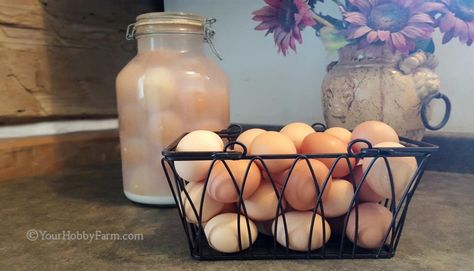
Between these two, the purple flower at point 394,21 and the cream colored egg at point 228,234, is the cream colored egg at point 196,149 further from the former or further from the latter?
the purple flower at point 394,21

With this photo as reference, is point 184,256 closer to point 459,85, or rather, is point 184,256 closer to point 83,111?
point 83,111

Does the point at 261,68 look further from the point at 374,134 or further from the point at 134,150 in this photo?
the point at 374,134

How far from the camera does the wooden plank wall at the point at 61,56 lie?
0.81 m

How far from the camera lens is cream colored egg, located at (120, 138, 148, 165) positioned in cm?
62

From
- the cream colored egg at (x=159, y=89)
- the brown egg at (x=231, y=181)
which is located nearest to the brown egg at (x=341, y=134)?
the brown egg at (x=231, y=181)

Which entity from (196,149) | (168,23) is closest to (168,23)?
(168,23)

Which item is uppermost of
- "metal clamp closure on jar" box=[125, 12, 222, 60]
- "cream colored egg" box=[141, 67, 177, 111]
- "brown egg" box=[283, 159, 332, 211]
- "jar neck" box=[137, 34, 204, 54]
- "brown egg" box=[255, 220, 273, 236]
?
"metal clamp closure on jar" box=[125, 12, 222, 60]

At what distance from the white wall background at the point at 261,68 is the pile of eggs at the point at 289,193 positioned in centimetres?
55

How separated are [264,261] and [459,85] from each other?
0.67 metres

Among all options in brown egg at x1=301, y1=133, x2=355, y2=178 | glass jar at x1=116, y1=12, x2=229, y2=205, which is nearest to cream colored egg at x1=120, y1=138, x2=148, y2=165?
glass jar at x1=116, y1=12, x2=229, y2=205

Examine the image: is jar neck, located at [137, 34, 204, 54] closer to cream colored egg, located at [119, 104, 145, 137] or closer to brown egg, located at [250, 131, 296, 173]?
cream colored egg, located at [119, 104, 145, 137]

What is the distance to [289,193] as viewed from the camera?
43 centimetres

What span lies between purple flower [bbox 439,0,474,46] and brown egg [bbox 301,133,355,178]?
34 cm

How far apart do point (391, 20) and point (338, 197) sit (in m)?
0.34
